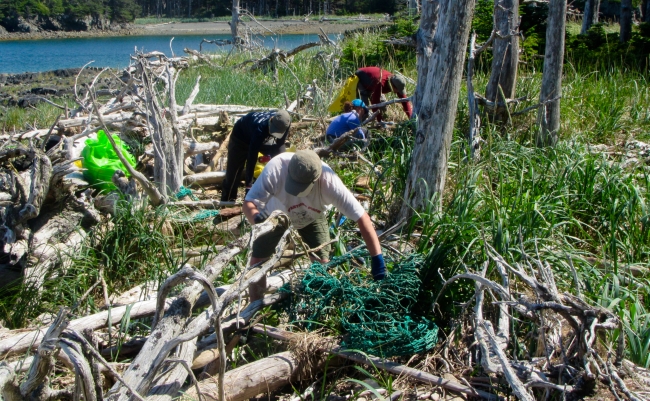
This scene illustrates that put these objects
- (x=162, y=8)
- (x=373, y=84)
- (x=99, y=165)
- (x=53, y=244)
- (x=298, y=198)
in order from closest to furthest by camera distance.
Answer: (x=298, y=198) → (x=53, y=244) → (x=99, y=165) → (x=373, y=84) → (x=162, y=8)

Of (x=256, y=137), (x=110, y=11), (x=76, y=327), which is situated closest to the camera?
(x=76, y=327)

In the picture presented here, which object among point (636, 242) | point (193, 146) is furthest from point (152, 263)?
point (636, 242)

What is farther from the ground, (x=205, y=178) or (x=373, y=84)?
(x=373, y=84)

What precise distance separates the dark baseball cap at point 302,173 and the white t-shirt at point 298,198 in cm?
15

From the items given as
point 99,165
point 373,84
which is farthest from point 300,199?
point 373,84

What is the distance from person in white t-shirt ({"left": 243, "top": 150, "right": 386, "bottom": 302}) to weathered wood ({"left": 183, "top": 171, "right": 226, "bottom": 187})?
2.83 metres

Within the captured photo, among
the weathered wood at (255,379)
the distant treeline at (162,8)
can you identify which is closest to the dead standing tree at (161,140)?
the weathered wood at (255,379)

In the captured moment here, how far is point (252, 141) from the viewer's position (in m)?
5.72

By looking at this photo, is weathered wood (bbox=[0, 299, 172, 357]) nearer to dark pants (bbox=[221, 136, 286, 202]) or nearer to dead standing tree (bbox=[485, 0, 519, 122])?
dark pants (bbox=[221, 136, 286, 202])

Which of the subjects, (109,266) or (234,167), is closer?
(109,266)

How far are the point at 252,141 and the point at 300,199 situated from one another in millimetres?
1785

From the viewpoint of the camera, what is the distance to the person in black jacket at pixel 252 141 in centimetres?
538

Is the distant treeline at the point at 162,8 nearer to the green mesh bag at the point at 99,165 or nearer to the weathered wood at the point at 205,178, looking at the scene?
the weathered wood at the point at 205,178

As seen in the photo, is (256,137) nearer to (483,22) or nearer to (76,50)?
(483,22)
